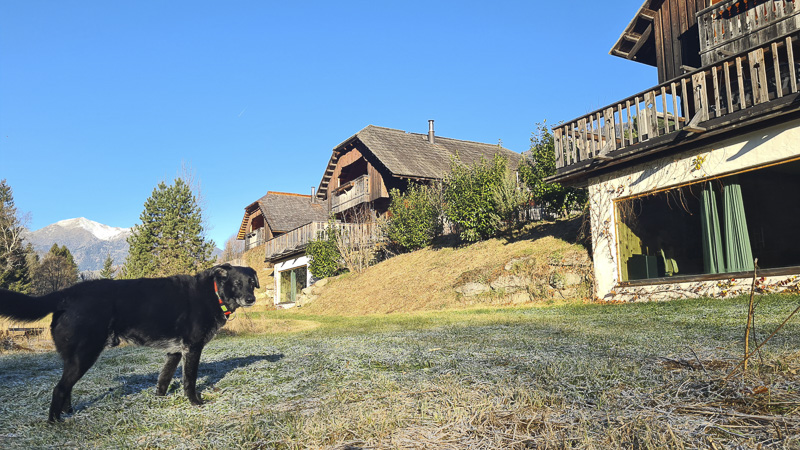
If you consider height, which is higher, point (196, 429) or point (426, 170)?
point (426, 170)

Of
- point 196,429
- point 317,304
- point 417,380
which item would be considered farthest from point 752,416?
point 317,304

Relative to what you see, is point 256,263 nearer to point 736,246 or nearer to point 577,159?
point 577,159

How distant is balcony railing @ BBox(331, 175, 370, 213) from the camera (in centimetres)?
3219

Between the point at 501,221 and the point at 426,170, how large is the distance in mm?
11294

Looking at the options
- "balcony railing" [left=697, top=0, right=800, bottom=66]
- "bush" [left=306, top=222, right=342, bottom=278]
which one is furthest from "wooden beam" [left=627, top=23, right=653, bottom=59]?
"bush" [left=306, top=222, right=342, bottom=278]

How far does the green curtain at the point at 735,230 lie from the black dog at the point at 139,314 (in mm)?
10577

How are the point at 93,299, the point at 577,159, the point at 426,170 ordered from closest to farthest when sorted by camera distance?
the point at 93,299, the point at 577,159, the point at 426,170

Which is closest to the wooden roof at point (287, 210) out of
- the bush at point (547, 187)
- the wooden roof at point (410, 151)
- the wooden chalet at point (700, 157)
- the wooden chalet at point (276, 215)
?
the wooden chalet at point (276, 215)

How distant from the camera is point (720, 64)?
10.9 meters

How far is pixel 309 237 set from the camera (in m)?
31.5

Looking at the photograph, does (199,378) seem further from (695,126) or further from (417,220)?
(417,220)

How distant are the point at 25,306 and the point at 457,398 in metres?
3.70

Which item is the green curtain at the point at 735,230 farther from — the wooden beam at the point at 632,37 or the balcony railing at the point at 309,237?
the balcony railing at the point at 309,237

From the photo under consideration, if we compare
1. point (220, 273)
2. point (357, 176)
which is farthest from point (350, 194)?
point (220, 273)
